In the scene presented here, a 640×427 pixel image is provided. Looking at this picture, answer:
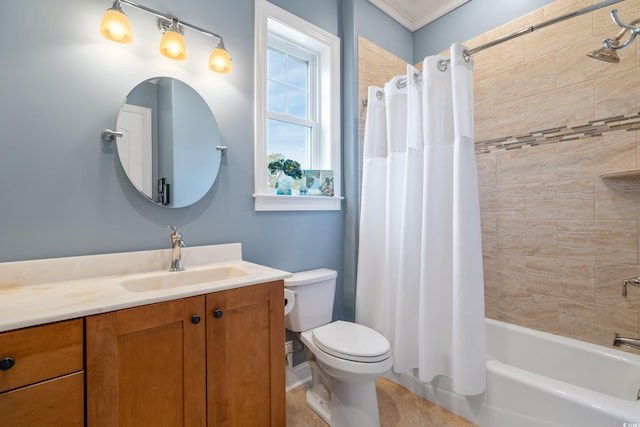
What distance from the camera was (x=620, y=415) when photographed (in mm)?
1079

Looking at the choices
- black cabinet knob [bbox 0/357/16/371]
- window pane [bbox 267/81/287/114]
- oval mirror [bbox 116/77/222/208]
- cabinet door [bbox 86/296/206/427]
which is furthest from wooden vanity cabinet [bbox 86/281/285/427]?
window pane [bbox 267/81/287/114]

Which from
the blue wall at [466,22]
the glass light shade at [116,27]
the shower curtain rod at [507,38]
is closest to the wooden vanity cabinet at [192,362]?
the glass light shade at [116,27]

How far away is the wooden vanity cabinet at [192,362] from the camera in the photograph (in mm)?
870

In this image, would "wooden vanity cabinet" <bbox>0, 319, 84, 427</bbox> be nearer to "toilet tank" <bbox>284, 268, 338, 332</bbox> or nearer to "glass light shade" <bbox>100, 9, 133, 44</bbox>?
"toilet tank" <bbox>284, 268, 338, 332</bbox>

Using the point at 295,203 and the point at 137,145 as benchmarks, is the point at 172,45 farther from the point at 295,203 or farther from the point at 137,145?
the point at 295,203

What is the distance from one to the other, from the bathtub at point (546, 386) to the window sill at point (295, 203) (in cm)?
126

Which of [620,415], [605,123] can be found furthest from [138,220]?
[605,123]

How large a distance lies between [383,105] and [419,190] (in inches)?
26.9

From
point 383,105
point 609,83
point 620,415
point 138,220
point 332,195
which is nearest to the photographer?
point 620,415

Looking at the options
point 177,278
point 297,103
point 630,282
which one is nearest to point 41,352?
point 177,278

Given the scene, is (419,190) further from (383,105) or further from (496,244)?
(496,244)

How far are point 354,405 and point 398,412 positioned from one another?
0.39 metres

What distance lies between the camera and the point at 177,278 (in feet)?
4.37

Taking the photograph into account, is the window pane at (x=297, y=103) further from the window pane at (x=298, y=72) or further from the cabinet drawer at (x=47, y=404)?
the cabinet drawer at (x=47, y=404)
